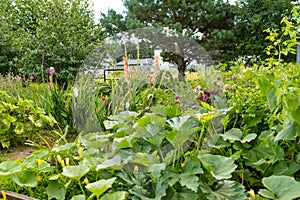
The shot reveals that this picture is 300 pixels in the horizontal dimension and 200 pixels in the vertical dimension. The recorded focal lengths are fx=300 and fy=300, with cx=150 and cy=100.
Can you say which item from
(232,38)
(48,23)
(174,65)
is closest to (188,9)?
(232,38)

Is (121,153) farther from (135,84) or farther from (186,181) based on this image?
(135,84)

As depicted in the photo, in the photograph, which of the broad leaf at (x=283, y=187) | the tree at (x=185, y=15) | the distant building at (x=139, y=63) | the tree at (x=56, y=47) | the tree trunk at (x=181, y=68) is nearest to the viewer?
the broad leaf at (x=283, y=187)

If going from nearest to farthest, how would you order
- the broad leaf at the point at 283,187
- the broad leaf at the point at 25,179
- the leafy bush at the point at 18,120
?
the broad leaf at the point at 283,187 < the broad leaf at the point at 25,179 < the leafy bush at the point at 18,120

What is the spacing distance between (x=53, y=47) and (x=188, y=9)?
4.87 meters

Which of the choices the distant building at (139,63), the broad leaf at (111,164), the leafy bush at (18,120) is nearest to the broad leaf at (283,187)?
the broad leaf at (111,164)

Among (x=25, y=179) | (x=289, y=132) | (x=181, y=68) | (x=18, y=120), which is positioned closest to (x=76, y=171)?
(x=25, y=179)

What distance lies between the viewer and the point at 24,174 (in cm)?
136

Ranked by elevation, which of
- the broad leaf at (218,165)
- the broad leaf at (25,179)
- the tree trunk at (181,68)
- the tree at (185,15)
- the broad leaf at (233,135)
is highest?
the tree at (185,15)

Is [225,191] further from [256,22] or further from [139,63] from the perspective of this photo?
[256,22]

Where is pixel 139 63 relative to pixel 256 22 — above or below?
below

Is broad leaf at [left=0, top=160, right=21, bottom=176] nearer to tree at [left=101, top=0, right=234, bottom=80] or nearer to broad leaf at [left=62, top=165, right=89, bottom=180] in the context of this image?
broad leaf at [left=62, top=165, right=89, bottom=180]

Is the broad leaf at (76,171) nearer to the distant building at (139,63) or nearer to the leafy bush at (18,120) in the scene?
the leafy bush at (18,120)

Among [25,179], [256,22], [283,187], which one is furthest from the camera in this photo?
[256,22]

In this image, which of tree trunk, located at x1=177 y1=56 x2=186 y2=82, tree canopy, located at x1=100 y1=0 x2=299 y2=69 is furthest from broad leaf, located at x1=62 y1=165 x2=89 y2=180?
tree canopy, located at x1=100 y1=0 x2=299 y2=69
